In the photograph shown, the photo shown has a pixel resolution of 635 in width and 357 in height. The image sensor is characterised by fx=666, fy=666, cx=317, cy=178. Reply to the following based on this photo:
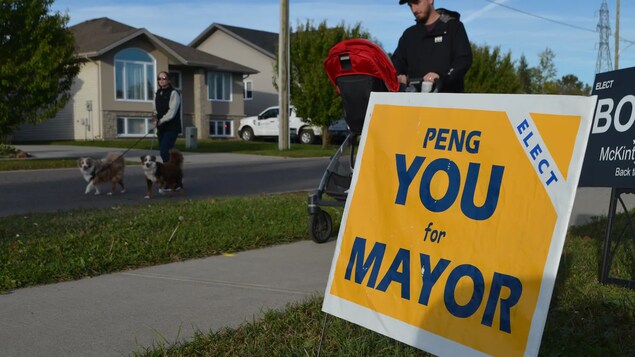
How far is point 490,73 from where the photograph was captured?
143ft

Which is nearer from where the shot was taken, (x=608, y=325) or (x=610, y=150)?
(x=608, y=325)

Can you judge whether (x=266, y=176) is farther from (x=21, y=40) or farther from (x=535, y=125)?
(x=535, y=125)

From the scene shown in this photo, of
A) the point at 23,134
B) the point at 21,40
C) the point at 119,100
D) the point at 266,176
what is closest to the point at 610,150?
the point at 266,176

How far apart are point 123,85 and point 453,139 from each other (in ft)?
112

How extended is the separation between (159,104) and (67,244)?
5.57m

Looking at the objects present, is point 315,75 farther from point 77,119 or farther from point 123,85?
point 77,119

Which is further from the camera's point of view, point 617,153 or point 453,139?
point 617,153

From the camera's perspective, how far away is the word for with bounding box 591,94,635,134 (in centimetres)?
467

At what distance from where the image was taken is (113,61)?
113ft

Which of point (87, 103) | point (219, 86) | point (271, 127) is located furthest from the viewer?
point (219, 86)

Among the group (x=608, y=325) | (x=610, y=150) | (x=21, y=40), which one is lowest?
(x=608, y=325)

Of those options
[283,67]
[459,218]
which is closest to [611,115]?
[459,218]

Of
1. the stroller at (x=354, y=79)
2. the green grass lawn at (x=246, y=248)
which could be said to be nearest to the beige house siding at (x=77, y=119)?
the green grass lawn at (x=246, y=248)

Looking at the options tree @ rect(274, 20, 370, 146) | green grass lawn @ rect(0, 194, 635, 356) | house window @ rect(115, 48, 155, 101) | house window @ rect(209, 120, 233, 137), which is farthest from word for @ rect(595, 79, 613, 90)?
house window @ rect(209, 120, 233, 137)
